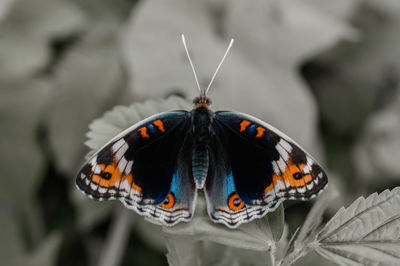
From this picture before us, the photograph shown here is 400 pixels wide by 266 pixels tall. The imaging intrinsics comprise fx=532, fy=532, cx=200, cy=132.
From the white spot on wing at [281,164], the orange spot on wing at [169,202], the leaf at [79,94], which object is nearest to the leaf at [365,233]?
the white spot on wing at [281,164]

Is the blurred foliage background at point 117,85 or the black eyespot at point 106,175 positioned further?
the blurred foliage background at point 117,85

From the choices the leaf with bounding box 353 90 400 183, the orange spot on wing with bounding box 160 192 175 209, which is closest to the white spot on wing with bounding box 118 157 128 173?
the orange spot on wing with bounding box 160 192 175 209

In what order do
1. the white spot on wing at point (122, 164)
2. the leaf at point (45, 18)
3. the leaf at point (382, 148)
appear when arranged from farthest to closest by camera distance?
1. the leaf at point (382, 148)
2. the leaf at point (45, 18)
3. the white spot on wing at point (122, 164)

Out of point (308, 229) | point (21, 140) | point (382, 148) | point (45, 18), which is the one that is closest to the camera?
point (308, 229)

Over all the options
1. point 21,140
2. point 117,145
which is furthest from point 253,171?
point 21,140

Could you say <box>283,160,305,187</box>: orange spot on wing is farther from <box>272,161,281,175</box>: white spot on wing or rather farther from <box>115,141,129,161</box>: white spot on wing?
<box>115,141,129,161</box>: white spot on wing

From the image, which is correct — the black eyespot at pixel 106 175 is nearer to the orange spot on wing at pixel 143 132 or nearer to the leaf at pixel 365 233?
the orange spot on wing at pixel 143 132

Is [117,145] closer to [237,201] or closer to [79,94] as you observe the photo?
[237,201]

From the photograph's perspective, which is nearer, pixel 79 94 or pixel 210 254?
pixel 210 254
